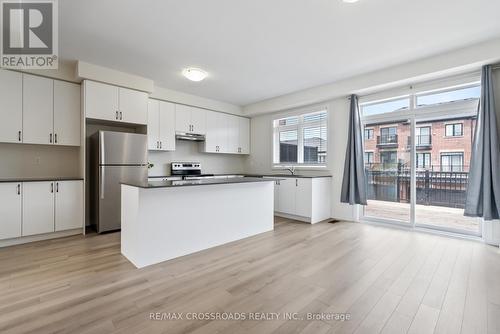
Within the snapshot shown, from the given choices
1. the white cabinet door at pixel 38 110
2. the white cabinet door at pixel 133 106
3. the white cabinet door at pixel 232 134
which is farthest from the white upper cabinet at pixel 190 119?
the white cabinet door at pixel 38 110

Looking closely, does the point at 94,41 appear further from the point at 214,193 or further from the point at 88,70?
the point at 214,193

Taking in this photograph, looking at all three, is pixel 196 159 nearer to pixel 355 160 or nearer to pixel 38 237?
pixel 38 237

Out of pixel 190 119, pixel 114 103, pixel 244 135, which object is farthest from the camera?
pixel 244 135

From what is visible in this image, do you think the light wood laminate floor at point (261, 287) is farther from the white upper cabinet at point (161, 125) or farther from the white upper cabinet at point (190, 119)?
the white upper cabinet at point (190, 119)

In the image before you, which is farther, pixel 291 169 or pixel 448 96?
pixel 291 169

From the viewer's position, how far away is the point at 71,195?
3.62 metres

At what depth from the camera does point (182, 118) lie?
5.16m

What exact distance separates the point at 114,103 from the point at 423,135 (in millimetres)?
5259

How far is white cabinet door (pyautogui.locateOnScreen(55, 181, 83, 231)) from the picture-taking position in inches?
138

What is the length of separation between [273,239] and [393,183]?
254cm

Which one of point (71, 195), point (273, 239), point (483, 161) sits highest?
point (483, 161)

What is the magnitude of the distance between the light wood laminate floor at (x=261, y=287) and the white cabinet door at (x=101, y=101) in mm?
Answer: 2004

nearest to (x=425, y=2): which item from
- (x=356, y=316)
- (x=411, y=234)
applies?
(x=356, y=316)

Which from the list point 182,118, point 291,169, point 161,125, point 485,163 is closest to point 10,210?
point 161,125
